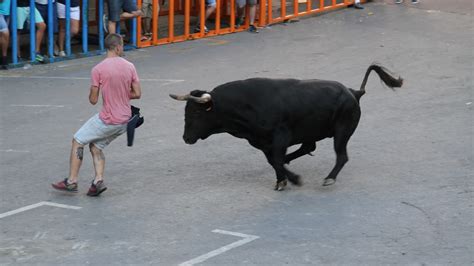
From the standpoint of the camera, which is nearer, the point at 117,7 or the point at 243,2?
the point at 117,7

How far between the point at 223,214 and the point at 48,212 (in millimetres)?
1608

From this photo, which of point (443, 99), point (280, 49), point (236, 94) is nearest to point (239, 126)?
point (236, 94)

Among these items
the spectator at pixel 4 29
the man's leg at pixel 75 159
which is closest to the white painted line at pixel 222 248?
the man's leg at pixel 75 159

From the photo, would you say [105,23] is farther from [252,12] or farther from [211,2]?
[252,12]

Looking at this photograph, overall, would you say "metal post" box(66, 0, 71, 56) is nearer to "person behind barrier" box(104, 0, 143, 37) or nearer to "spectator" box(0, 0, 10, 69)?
"person behind barrier" box(104, 0, 143, 37)

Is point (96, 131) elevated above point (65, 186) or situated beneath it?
elevated above

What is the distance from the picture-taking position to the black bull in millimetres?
9508

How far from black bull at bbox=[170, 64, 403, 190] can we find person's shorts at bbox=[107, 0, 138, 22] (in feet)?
24.9

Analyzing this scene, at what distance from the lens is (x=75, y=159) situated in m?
9.42

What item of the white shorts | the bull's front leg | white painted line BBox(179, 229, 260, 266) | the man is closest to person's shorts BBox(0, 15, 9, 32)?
the white shorts

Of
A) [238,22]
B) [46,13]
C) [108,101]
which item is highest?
[108,101]

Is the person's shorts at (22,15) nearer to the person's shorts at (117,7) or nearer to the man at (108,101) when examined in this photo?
the person's shorts at (117,7)

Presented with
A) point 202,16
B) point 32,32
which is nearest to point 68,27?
point 32,32

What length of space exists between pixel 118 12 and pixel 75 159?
7.85 metres
